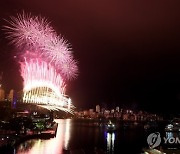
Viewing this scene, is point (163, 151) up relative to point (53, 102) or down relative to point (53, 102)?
down

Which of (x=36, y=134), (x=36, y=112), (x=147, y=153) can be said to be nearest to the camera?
(x=147, y=153)

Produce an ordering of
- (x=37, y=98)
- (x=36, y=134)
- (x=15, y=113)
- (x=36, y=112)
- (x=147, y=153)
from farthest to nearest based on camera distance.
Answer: (x=36, y=112), (x=15, y=113), (x=37, y=98), (x=36, y=134), (x=147, y=153)

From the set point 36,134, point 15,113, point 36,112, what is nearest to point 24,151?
point 36,134

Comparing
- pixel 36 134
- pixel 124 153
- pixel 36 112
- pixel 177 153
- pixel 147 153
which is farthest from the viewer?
pixel 36 112

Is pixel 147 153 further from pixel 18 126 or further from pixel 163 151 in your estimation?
pixel 18 126

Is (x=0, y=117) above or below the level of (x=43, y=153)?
above

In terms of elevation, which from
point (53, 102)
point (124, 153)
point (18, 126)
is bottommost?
point (124, 153)

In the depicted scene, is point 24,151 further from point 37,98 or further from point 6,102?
point 6,102

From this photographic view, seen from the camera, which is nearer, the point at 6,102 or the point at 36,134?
the point at 36,134

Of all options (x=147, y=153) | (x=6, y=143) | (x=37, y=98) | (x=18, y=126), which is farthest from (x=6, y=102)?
(x=147, y=153)
